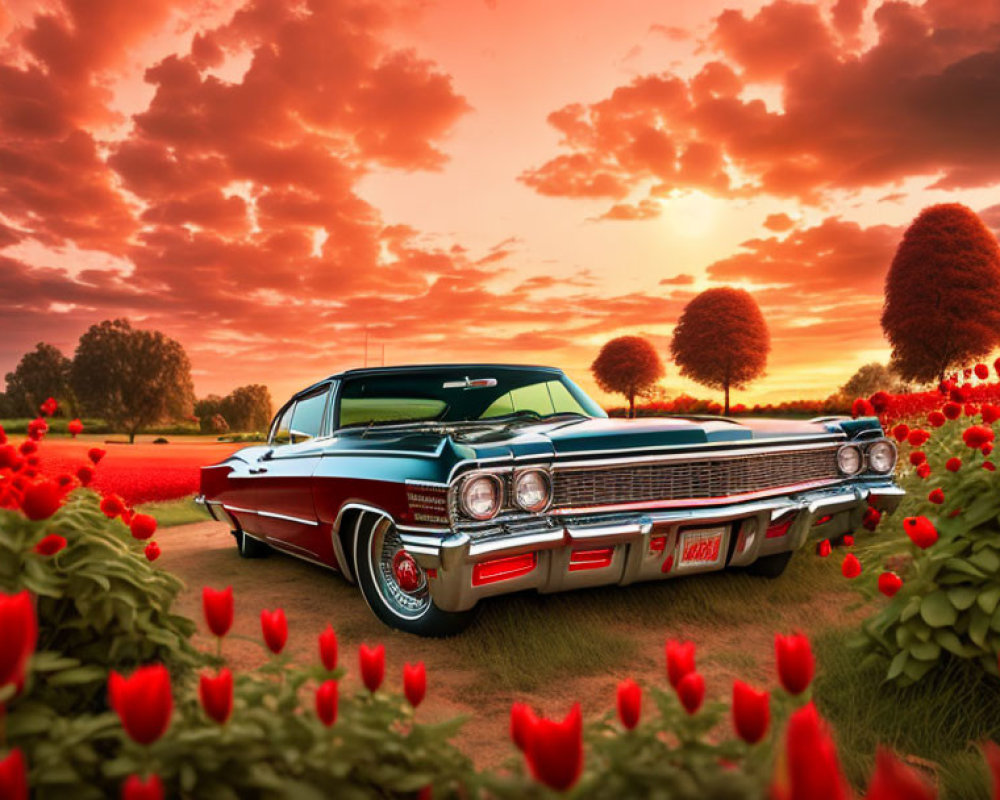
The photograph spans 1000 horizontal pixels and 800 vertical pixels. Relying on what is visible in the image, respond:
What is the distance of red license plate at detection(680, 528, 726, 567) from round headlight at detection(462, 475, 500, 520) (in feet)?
3.71

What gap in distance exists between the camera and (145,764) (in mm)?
1229

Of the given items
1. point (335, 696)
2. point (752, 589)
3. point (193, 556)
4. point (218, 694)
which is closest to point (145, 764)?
point (218, 694)

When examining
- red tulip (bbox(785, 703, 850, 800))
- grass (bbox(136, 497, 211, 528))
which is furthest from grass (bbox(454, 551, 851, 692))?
grass (bbox(136, 497, 211, 528))

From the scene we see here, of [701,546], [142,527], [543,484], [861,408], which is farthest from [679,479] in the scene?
[142,527]

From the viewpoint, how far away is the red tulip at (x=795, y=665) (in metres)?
1.19

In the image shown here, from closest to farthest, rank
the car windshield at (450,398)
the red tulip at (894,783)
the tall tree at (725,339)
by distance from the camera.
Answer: the red tulip at (894,783)
the car windshield at (450,398)
the tall tree at (725,339)

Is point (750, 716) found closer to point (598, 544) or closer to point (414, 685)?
point (414, 685)

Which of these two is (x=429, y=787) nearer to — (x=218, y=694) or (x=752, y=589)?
(x=218, y=694)

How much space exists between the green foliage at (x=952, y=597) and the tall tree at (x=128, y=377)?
116ft

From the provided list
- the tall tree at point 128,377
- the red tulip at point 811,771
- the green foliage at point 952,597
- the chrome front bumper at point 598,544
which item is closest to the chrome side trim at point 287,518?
the chrome front bumper at point 598,544

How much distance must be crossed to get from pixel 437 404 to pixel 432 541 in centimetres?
178

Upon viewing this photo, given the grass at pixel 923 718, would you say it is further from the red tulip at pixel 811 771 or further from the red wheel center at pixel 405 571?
the red tulip at pixel 811 771

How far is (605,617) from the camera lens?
457cm

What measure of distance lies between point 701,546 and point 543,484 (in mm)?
1055
